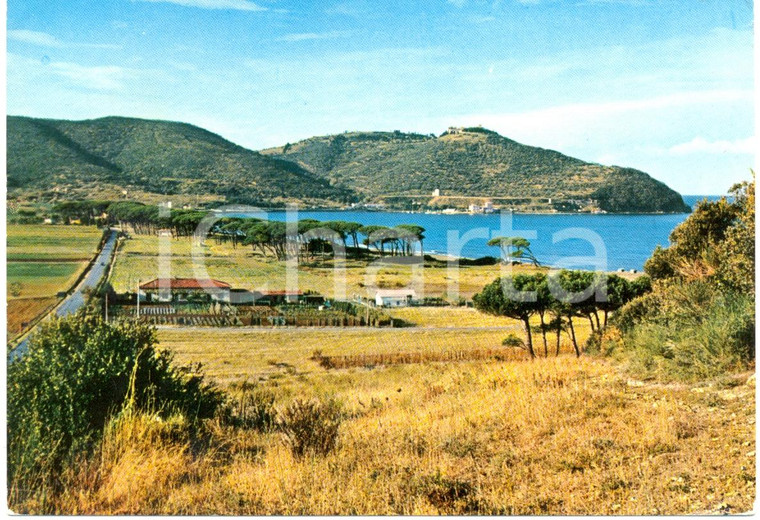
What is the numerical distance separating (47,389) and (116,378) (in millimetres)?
371

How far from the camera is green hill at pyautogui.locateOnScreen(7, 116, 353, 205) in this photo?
11.8 m

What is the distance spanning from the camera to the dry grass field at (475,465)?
9.32 feet

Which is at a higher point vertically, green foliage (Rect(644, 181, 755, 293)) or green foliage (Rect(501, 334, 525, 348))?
green foliage (Rect(644, 181, 755, 293))

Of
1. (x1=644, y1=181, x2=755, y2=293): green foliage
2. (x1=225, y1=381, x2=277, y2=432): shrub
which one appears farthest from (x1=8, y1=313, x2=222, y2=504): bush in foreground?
(x1=644, y1=181, x2=755, y2=293): green foliage

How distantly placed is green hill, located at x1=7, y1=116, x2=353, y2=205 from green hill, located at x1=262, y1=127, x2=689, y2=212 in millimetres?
786

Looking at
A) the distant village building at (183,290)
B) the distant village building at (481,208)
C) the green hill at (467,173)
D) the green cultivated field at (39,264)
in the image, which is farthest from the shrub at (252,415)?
the distant village building at (481,208)

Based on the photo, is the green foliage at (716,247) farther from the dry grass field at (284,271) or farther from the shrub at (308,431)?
the dry grass field at (284,271)

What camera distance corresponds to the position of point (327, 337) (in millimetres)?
13945

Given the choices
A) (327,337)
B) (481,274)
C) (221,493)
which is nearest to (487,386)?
(221,493)

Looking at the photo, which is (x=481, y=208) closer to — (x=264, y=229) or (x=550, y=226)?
(x=550, y=226)

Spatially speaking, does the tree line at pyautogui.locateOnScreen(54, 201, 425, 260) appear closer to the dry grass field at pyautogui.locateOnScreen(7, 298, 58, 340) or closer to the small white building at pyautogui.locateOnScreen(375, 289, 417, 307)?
the small white building at pyautogui.locateOnScreen(375, 289, 417, 307)

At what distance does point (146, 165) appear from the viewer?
17562 mm

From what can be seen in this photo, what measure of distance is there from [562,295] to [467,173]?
774cm

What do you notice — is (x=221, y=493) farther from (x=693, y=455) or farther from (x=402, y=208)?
(x=402, y=208)
